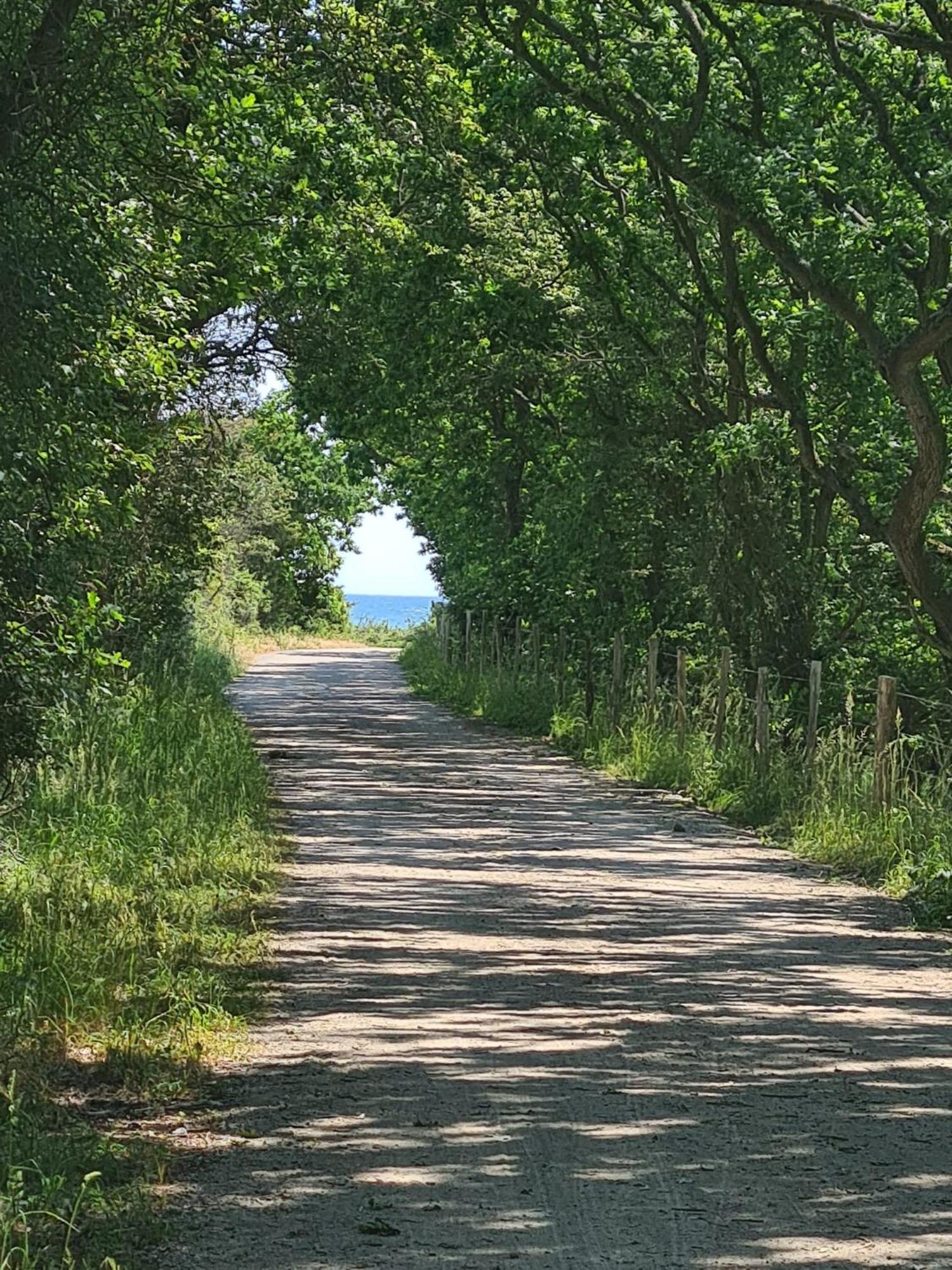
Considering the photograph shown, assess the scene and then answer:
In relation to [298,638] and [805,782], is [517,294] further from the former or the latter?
[298,638]

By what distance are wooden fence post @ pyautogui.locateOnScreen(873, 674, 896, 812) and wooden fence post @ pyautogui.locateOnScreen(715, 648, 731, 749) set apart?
17.0 ft

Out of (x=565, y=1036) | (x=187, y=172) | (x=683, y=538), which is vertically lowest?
(x=565, y=1036)

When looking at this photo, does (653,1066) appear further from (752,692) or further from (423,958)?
(752,692)

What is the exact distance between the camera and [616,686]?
25828mm

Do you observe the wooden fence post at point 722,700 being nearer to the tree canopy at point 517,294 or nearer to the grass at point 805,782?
the grass at point 805,782

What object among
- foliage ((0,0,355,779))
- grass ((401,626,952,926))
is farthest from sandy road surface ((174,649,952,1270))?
foliage ((0,0,355,779))

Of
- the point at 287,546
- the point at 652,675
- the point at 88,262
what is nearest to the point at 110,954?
the point at 88,262

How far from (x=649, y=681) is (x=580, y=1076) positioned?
16995 millimetres

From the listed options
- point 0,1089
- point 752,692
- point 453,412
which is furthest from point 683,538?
point 0,1089

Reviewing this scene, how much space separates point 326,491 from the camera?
2830 inches

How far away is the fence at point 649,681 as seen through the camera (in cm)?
1577

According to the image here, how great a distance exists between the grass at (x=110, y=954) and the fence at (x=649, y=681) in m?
5.18

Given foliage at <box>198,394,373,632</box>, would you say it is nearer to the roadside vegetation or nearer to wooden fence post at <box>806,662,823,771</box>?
the roadside vegetation

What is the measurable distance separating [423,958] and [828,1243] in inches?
186
